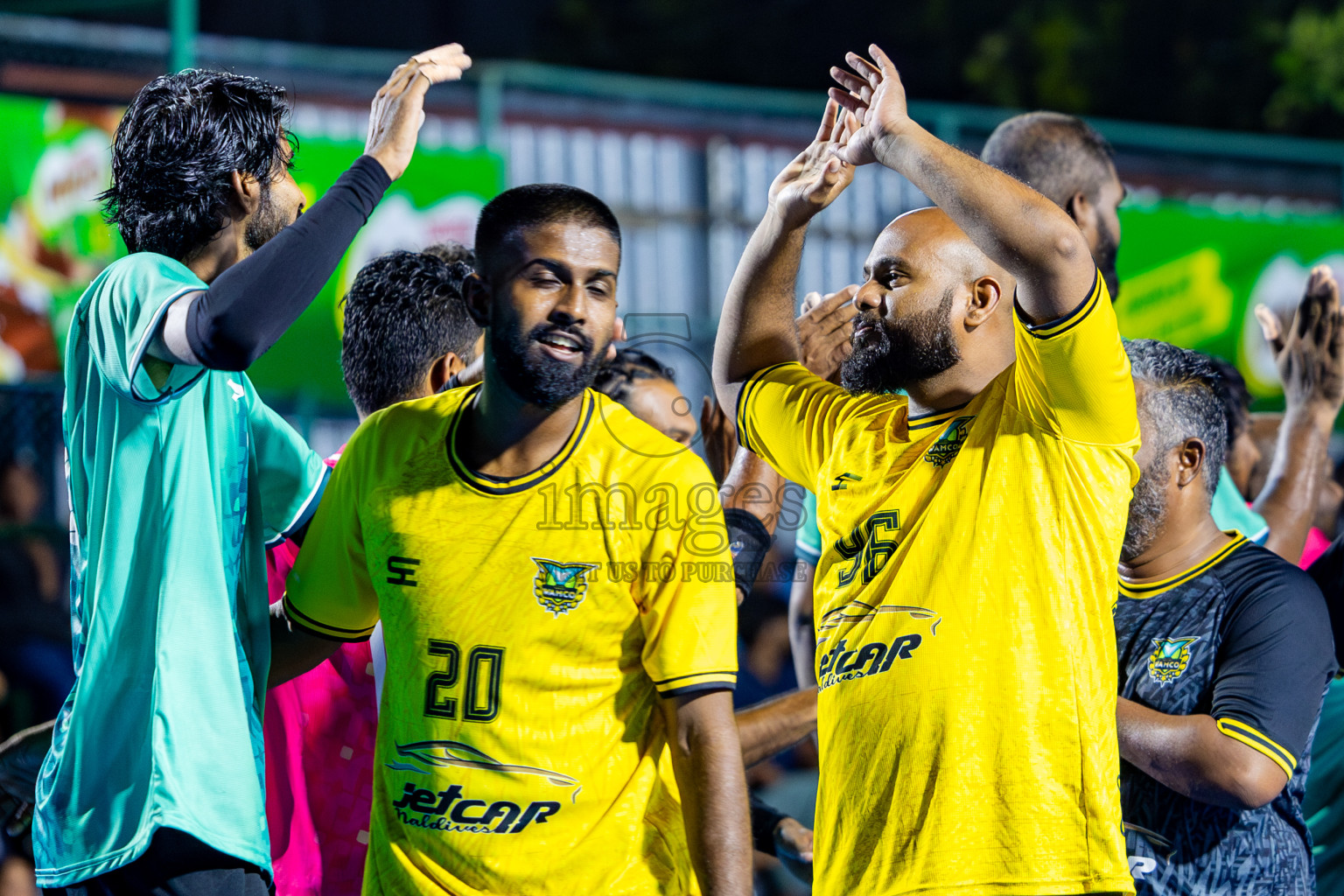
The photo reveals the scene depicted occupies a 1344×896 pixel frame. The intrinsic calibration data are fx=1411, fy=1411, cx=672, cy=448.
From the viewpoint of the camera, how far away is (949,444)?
2.89 m

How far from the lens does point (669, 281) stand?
33.7 feet

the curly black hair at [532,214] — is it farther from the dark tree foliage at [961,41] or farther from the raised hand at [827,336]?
the dark tree foliage at [961,41]

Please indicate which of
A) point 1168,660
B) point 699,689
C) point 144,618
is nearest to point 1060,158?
point 1168,660

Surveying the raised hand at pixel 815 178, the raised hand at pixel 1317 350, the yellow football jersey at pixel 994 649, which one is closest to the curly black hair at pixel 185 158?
the raised hand at pixel 815 178

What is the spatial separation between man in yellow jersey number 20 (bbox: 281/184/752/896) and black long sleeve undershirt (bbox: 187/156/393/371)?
0.38m

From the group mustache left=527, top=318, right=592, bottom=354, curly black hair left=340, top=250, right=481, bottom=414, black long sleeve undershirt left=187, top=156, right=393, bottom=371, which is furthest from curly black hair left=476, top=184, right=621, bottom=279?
curly black hair left=340, top=250, right=481, bottom=414

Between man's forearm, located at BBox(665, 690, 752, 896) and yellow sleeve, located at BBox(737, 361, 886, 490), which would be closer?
man's forearm, located at BBox(665, 690, 752, 896)

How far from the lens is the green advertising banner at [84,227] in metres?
6.83

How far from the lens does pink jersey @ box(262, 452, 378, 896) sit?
3229 millimetres

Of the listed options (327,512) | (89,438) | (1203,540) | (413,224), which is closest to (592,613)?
(327,512)

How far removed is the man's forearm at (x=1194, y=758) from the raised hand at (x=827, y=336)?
119 cm

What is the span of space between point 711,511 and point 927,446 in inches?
19.8

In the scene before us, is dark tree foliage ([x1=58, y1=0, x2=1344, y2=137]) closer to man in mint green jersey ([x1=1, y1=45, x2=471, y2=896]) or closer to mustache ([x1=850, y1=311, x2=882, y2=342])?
mustache ([x1=850, y1=311, x2=882, y2=342])

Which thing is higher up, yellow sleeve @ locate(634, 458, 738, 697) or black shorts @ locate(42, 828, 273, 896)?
yellow sleeve @ locate(634, 458, 738, 697)
